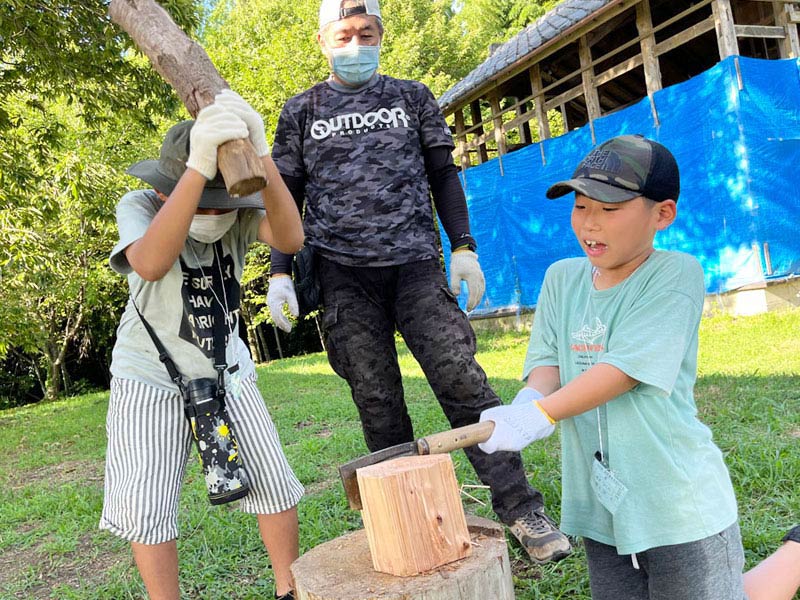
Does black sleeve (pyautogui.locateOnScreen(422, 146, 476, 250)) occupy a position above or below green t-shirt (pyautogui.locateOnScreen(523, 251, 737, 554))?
above

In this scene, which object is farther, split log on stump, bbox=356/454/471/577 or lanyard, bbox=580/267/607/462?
lanyard, bbox=580/267/607/462

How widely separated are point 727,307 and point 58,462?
8055 millimetres

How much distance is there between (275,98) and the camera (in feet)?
57.8

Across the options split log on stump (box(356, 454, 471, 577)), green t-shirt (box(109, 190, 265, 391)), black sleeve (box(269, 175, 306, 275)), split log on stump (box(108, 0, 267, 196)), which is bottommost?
split log on stump (box(356, 454, 471, 577))

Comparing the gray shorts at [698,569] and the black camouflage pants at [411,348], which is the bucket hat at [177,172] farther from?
the gray shorts at [698,569]

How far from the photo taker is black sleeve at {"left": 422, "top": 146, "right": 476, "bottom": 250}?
3014 mm

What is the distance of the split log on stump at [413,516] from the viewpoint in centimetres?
176

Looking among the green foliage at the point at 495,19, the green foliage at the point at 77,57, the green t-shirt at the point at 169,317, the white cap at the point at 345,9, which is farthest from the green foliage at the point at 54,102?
the green foliage at the point at 495,19

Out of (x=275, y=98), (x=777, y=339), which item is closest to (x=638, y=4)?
(x=777, y=339)

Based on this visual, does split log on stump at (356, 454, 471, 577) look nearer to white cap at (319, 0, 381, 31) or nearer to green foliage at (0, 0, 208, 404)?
white cap at (319, 0, 381, 31)

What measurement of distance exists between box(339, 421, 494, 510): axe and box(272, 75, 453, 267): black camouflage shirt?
3.43 ft

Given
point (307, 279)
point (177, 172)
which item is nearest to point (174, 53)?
point (177, 172)

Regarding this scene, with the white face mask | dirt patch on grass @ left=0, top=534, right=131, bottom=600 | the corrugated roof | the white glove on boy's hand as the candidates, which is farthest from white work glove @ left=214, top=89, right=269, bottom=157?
the corrugated roof

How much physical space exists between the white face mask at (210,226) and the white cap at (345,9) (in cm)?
110
